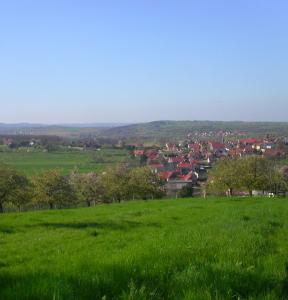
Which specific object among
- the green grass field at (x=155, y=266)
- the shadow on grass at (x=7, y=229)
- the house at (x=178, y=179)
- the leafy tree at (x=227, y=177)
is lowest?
the house at (x=178, y=179)

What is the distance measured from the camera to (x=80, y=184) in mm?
72375

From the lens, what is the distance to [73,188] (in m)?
67.8

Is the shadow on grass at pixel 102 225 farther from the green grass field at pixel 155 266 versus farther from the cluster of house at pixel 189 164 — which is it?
the cluster of house at pixel 189 164

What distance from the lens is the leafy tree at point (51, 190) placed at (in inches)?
2430

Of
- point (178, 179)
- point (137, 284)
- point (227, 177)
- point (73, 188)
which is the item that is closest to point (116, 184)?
point (73, 188)

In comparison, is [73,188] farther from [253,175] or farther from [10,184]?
[253,175]

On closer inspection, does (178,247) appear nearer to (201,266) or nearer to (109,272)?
(201,266)

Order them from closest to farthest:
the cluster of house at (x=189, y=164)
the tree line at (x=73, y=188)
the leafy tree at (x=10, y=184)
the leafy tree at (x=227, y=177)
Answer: the leafy tree at (x=10, y=184), the tree line at (x=73, y=188), the leafy tree at (x=227, y=177), the cluster of house at (x=189, y=164)

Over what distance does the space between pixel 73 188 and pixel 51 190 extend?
5924mm

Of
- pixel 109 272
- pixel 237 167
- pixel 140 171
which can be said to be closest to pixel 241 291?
pixel 109 272

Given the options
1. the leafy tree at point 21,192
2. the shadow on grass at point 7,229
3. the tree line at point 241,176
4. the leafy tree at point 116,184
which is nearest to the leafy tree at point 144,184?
the leafy tree at point 116,184

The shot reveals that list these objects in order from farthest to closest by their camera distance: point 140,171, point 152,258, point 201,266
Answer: point 140,171 < point 152,258 < point 201,266

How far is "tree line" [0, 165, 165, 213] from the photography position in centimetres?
5725

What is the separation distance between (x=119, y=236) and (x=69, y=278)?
25.7 ft
